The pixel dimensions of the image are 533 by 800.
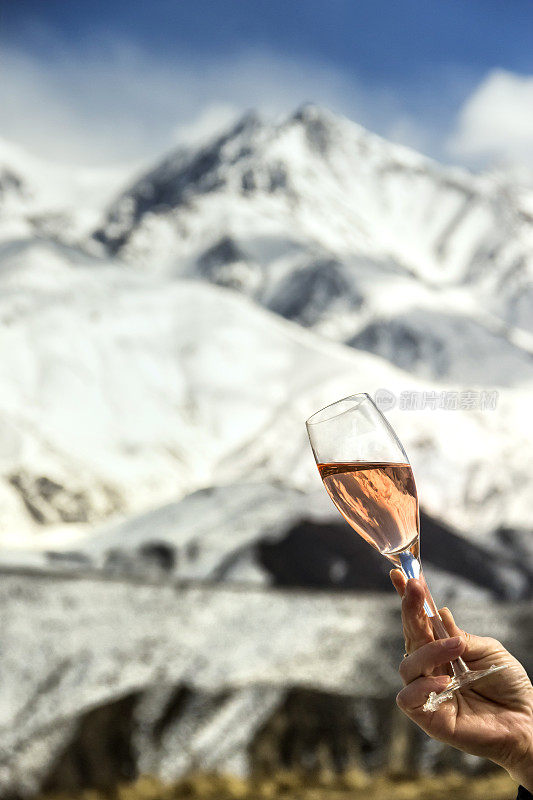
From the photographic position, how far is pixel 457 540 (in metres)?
2.77

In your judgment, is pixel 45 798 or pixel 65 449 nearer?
pixel 45 798

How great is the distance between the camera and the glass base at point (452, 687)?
1.09ft

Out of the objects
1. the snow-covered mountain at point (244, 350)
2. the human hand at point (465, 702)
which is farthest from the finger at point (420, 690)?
the snow-covered mountain at point (244, 350)

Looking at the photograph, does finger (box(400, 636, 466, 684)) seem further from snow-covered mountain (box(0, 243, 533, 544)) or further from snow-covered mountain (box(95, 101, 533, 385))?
snow-covered mountain (box(95, 101, 533, 385))

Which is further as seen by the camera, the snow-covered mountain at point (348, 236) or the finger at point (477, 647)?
the snow-covered mountain at point (348, 236)

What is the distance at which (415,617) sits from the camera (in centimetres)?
36

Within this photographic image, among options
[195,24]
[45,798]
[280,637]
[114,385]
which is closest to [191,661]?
[280,637]

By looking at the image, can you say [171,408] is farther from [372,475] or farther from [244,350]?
[372,475]

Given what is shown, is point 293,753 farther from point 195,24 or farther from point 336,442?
point 195,24

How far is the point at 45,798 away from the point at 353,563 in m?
1.15

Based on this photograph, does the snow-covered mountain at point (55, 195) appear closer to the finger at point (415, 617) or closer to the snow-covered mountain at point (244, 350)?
the snow-covered mountain at point (244, 350)

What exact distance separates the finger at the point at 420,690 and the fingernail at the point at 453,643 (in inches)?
0.7

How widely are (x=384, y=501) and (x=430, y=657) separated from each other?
0.07m

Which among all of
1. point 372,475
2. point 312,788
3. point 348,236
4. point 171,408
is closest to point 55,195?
point 348,236
